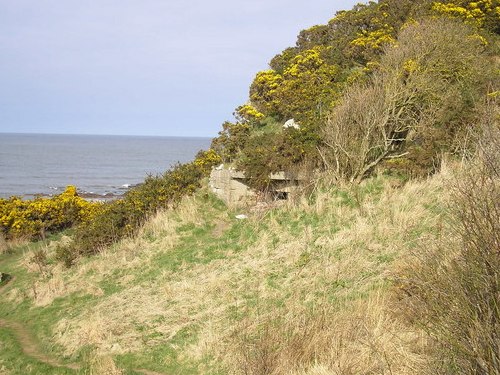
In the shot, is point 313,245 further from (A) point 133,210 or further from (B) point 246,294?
(A) point 133,210

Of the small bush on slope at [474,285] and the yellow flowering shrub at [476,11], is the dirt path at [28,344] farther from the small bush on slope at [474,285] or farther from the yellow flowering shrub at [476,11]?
the yellow flowering shrub at [476,11]

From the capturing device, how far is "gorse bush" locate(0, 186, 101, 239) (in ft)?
69.1

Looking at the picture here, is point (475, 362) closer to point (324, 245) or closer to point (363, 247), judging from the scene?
point (363, 247)

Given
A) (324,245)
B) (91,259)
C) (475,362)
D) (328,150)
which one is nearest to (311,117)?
(328,150)

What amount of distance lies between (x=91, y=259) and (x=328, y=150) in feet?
30.5

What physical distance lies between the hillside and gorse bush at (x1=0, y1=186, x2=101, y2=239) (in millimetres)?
86

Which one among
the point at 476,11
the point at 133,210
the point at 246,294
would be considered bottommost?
the point at 246,294

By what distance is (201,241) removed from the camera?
1516 centimetres

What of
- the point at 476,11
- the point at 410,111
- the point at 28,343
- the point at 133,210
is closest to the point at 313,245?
the point at 410,111

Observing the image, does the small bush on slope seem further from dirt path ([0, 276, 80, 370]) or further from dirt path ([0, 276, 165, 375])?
dirt path ([0, 276, 80, 370])

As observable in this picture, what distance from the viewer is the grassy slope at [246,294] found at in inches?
252

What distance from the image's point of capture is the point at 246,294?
32.9 feet

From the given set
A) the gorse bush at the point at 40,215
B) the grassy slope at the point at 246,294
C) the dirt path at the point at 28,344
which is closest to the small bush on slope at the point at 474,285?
the grassy slope at the point at 246,294

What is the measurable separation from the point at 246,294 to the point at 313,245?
87.5 inches
